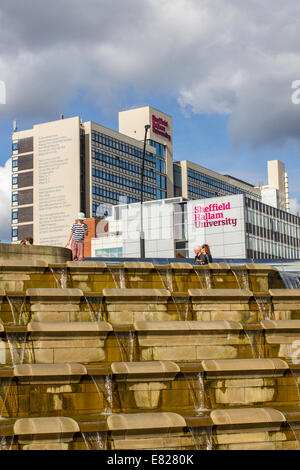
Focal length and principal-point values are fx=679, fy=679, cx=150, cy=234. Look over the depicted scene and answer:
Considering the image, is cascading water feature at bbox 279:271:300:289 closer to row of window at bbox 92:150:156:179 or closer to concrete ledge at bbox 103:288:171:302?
concrete ledge at bbox 103:288:171:302

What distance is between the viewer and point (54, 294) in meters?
15.4

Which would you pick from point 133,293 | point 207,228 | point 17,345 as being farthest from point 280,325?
point 207,228

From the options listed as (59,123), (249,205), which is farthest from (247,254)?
(59,123)

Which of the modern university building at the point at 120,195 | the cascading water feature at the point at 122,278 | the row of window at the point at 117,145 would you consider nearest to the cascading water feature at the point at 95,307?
the cascading water feature at the point at 122,278

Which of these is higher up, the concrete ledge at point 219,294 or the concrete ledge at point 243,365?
the concrete ledge at point 219,294

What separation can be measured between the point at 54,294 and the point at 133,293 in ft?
6.05

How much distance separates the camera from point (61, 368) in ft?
40.6

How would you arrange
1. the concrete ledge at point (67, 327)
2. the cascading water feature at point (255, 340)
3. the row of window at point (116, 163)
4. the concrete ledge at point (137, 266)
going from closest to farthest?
1. the concrete ledge at point (67, 327)
2. the cascading water feature at point (255, 340)
3. the concrete ledge at point (137, 266)
4. the row of window at point (116, 163)

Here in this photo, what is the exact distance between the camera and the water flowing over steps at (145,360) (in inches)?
438

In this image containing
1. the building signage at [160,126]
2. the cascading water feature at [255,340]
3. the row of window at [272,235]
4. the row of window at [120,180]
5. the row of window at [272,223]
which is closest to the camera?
the cascading water feature at [255,340]

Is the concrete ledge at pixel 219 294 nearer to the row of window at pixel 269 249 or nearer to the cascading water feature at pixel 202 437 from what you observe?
the cascading water feature at pixel 202 437

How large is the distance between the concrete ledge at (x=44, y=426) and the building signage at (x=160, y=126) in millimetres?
177726

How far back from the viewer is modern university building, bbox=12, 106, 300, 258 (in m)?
103

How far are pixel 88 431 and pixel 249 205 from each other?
9336 cm
